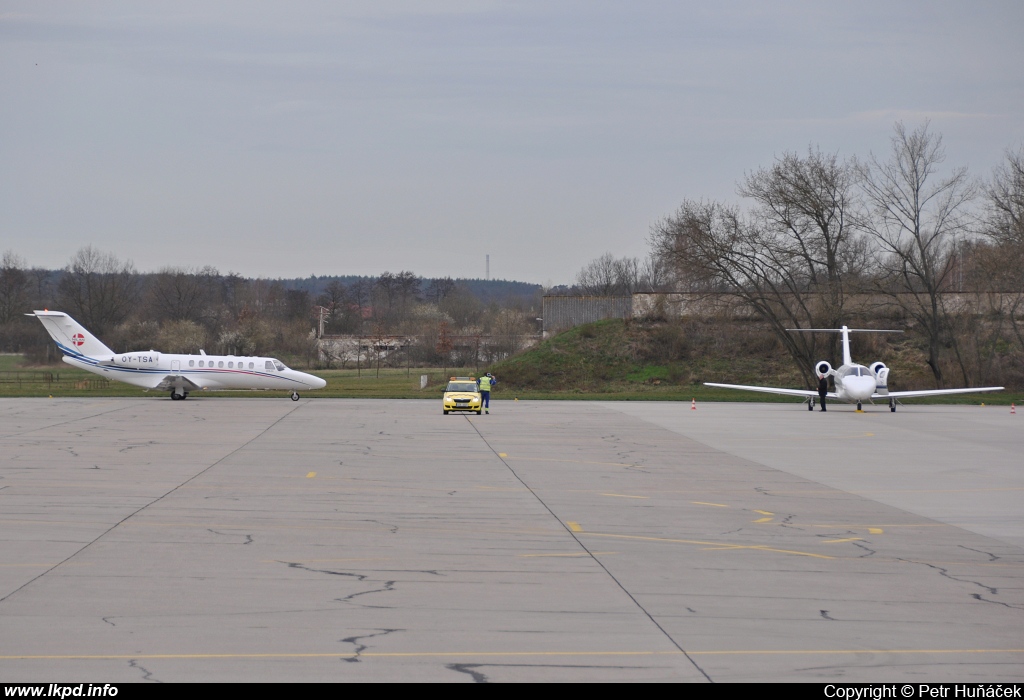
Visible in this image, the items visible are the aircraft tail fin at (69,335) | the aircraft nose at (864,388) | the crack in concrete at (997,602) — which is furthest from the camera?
the aircraft tail fin at (69,335)

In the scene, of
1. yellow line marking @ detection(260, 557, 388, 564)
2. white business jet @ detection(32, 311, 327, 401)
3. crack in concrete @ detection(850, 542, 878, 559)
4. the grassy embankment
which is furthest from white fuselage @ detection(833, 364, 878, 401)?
yellow line marking @ detection(260, 557, 388, 564)

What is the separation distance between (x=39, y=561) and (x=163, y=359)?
116ft

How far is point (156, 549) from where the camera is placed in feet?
35.3

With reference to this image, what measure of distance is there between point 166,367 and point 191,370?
1.14 metres

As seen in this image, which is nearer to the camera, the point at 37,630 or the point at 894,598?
the point at 37,630

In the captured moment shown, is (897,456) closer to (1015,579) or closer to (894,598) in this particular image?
(1015,579)

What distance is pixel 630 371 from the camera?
59156 mm

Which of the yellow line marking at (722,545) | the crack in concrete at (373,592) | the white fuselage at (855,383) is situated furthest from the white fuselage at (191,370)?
the crack in concrete at (373,592)

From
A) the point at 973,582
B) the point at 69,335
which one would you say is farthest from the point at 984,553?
the point at 69,335

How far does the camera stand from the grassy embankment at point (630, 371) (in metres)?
51.8

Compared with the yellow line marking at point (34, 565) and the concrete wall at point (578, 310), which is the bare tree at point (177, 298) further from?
the yellow line marking at point (34, 565)

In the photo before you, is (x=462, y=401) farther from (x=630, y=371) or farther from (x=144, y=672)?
(x=144, y=672)

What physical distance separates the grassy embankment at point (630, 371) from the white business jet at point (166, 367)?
538 cm

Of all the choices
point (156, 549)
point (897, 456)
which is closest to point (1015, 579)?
point (156, 549)
